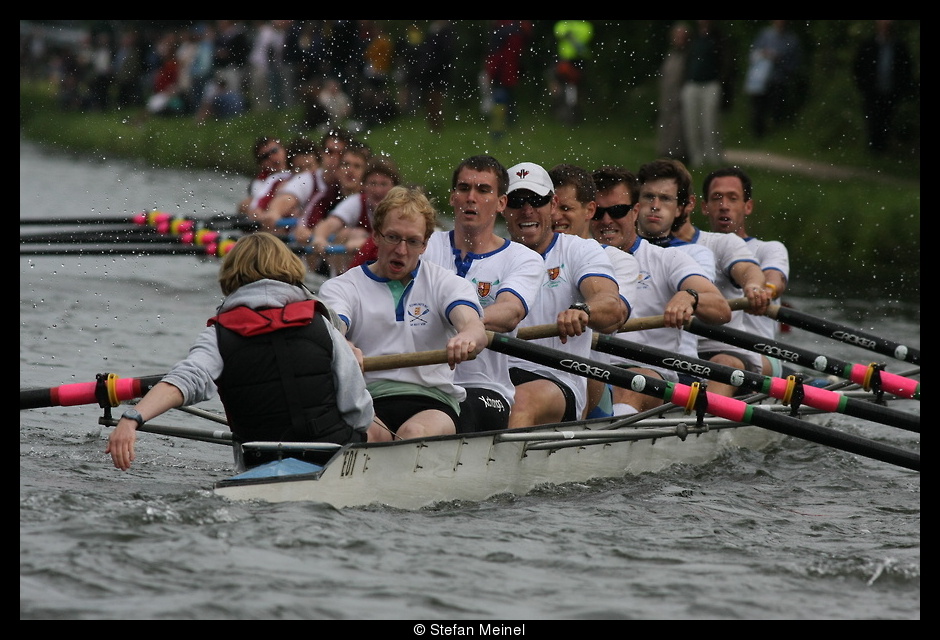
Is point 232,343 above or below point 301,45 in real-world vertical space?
below

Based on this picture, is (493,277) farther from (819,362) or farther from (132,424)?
(819,362)

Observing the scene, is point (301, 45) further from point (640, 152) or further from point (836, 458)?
point (836, 458)

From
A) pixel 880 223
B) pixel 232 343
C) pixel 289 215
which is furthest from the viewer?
pixel 880 223

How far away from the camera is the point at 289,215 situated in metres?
13.5

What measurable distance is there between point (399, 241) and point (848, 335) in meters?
4.16

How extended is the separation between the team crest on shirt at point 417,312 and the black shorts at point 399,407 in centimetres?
35

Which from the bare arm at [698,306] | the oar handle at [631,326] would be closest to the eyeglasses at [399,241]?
the oar handle at [631,326]

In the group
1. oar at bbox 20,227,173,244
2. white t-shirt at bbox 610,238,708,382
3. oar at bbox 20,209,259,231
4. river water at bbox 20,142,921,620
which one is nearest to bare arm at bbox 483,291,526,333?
river water at bbox 20,142,921,620

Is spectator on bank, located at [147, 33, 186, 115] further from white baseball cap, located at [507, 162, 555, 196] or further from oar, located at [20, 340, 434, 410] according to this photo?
oar, located at [20, 340, 434, 410]

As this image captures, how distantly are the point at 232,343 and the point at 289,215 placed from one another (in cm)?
808

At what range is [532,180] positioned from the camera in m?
7.38

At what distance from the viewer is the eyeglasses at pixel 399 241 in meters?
6.36

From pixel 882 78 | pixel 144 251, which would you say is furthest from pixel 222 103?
pixel 144 251
